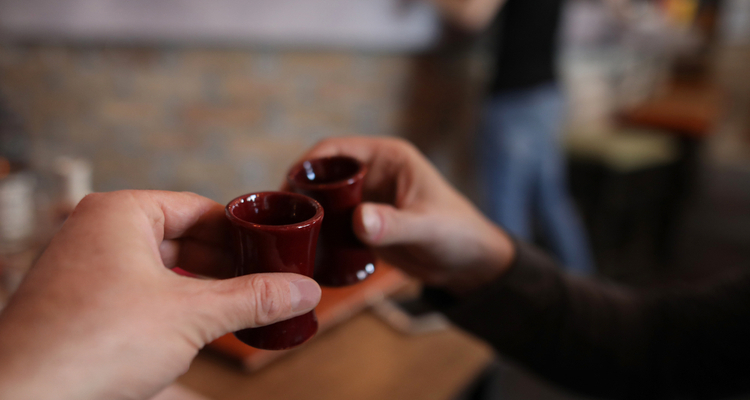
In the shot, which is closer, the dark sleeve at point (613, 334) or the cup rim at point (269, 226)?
the cup rim at point (269, 226)

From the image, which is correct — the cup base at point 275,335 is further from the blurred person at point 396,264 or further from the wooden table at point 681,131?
the wooden table at point 681,131

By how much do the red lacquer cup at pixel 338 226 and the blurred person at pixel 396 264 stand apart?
21 millimetres

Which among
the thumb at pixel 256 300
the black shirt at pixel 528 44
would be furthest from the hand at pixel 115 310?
the black shirt at pixel 528 44

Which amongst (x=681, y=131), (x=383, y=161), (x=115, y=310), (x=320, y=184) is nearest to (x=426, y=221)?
(x=383, y=161)

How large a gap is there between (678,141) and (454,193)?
2.80 metres

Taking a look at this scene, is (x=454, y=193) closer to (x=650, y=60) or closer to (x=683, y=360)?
(x=683, y=360)

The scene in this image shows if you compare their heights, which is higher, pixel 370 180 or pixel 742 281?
pixel 370 180

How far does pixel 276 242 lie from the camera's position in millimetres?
424

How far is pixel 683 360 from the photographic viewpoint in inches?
36.2

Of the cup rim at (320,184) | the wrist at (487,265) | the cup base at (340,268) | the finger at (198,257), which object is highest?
the cup rim at (320,184)

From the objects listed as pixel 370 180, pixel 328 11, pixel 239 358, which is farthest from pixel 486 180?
pixel 239 358

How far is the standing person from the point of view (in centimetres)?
196

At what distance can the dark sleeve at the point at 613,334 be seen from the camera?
34.2 inches

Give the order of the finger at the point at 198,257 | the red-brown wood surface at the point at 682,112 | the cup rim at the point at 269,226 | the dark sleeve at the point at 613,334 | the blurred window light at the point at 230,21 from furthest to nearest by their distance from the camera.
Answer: the red-brown wood surface at the point at 682,112
the blurred window light at the point at 230,21
the dark sleeve at the point at 613,334
the finger at the point at 198,257
the cup rim at the point at 269,226
